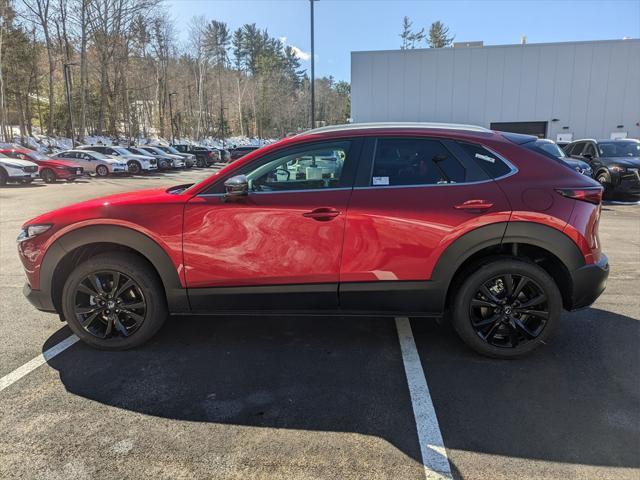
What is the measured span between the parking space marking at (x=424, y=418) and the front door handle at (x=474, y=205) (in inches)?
47.8

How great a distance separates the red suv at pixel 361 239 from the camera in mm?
3240

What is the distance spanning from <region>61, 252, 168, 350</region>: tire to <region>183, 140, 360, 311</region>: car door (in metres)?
0.35

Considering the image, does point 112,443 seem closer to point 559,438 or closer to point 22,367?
point 22,367

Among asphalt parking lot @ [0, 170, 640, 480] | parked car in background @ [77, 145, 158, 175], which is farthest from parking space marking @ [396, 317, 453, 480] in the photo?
→ parked car in background @ [77, 145, 158, 175]

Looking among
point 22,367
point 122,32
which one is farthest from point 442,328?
point 122,32

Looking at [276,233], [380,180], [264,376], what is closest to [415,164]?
[380,180]

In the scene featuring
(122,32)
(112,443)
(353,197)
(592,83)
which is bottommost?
(112,443)

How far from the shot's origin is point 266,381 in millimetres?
3170

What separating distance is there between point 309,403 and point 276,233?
3.93 ft

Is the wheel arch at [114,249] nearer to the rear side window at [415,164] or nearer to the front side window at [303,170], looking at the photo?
the front side window at [303,170]

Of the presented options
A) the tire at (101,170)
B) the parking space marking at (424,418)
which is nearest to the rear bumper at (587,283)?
the parking space marking at (424,418)

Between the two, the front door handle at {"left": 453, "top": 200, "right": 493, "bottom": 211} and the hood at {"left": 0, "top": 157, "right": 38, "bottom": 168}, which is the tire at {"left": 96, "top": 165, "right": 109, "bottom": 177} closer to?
the hood at {"left": 0, "top": 157, "right": 38, "bottom": 168}

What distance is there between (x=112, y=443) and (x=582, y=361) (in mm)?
3316

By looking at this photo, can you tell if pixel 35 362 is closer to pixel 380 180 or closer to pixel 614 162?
pixel 380 180
